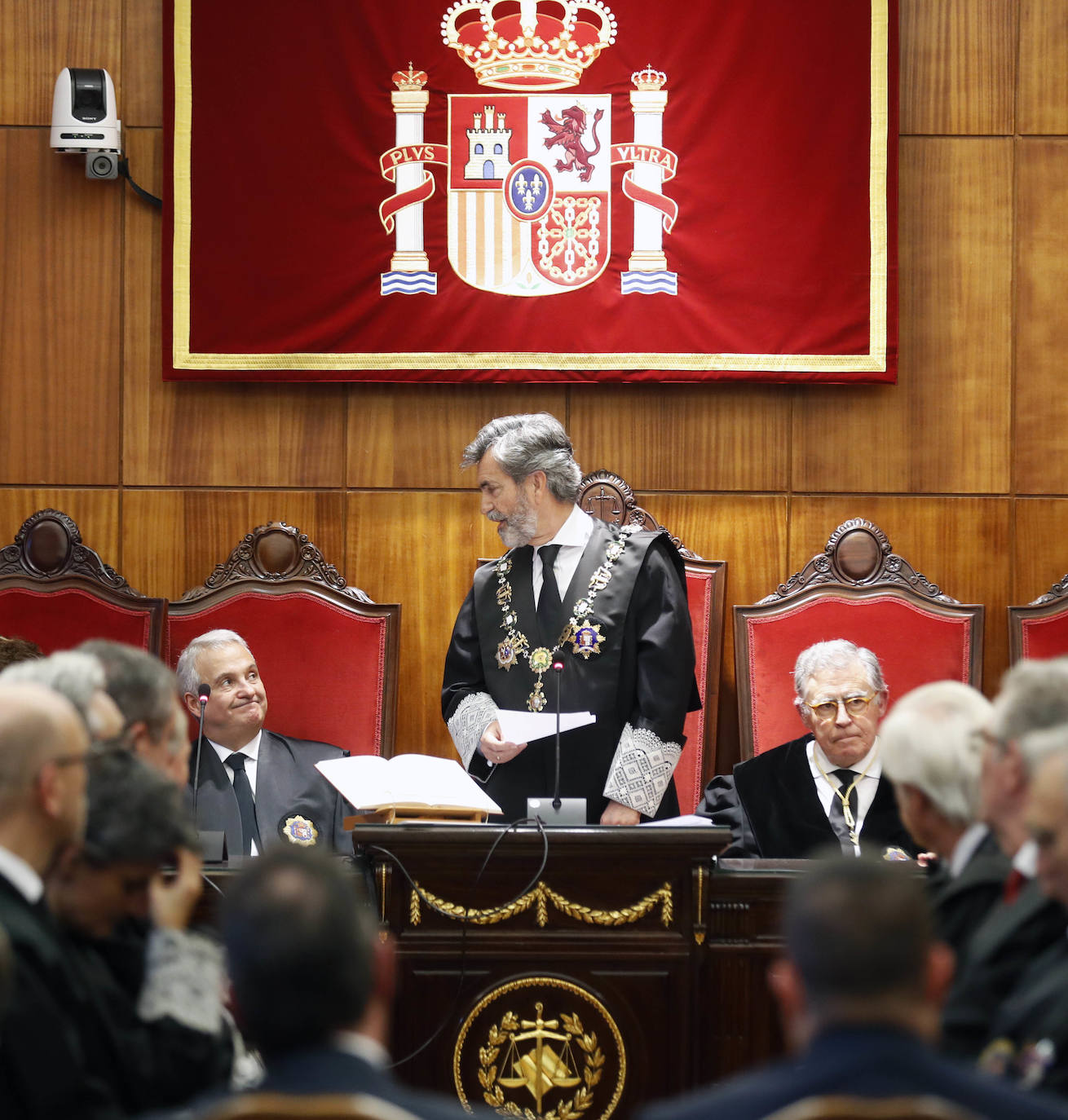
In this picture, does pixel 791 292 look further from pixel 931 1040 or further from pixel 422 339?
pixel 931 1040

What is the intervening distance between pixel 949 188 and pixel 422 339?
188cm

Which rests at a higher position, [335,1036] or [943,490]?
[943,490]

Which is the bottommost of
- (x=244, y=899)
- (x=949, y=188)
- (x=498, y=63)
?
(x=244, y=899)

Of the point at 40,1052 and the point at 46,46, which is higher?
the point at 46,46

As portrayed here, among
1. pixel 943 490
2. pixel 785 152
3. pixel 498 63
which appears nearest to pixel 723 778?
pixel 943 490

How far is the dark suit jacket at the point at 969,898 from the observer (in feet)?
7.21

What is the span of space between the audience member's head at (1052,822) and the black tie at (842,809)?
1905 mm

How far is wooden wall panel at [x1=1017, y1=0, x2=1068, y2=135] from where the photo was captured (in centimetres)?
509

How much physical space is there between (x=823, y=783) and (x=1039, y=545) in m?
1.62

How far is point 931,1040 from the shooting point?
1.64m

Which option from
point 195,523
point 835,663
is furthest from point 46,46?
point 835,663

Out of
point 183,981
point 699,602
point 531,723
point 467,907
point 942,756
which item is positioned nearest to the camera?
point 183,981

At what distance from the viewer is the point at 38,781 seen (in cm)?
200

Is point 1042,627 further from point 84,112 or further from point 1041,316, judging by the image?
point 84,112
